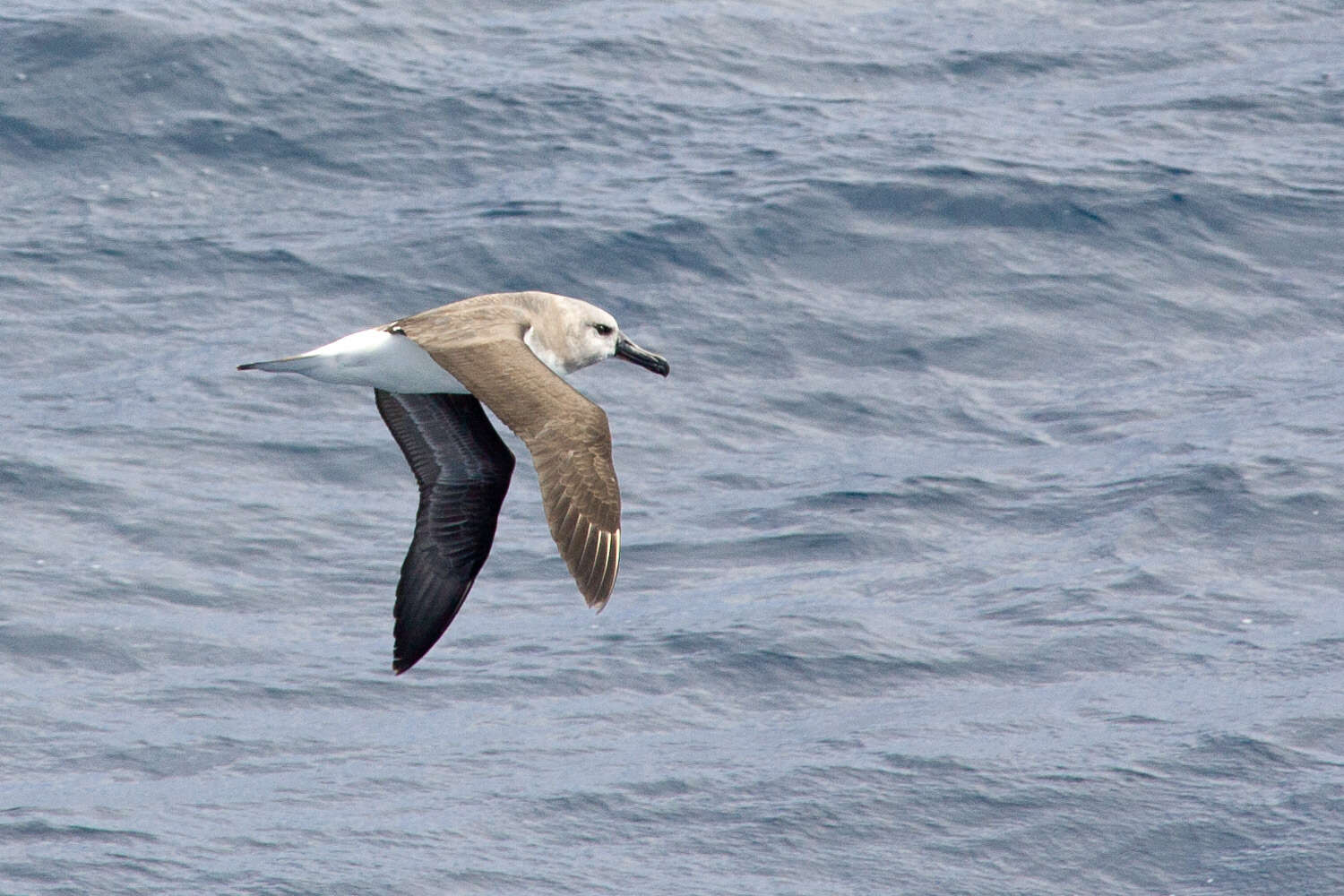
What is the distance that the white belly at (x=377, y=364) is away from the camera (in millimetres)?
9586

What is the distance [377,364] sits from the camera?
32.4ft

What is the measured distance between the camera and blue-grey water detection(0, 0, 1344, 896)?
1239 centimetres

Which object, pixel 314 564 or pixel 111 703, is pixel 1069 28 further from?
pixel 111 703

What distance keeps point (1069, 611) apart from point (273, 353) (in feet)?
21.1

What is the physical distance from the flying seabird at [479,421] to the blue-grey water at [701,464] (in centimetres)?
209

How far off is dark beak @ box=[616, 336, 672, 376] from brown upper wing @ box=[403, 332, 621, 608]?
1.69 metres

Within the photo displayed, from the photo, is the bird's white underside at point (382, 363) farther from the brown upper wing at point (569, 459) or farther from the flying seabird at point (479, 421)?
the brown upper wing at point (569, 459)

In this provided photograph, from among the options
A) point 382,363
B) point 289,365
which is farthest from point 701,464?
point 289,365

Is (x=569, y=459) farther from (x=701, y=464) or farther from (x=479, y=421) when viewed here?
(x=701, y=464)

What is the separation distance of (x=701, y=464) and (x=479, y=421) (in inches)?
192

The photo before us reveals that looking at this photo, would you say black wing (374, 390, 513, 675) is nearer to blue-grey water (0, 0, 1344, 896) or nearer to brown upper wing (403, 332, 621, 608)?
blue-grey water (0, 0, 1344, 896)

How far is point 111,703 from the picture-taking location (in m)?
13.1

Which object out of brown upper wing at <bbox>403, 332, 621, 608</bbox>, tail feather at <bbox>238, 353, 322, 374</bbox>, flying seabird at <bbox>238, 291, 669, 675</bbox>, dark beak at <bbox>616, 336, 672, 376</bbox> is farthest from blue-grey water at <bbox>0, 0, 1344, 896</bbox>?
brown upper wing at <bbox>403, 332, 621, 608</bbox>

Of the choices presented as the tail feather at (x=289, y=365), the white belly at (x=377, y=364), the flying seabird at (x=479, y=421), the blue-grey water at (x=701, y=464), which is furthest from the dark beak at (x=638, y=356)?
the blue-grey water at (x=701, y=464)
